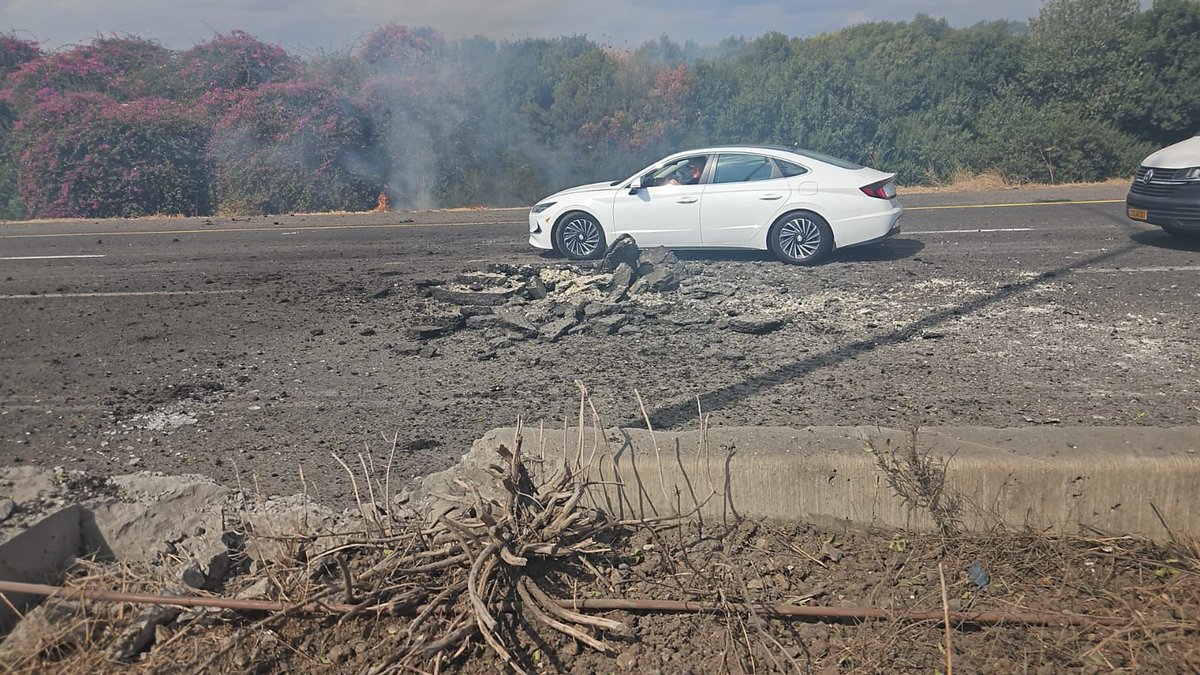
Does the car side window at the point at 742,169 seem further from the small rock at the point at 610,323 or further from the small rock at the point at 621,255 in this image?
the small rock at the point at 610,323

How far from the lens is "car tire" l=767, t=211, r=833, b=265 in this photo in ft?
34.5

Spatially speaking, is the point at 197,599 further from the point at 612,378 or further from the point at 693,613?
the point at 612,378

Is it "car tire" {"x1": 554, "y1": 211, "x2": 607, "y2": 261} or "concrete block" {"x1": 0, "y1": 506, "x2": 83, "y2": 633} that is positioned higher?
"car tire" {"x1": 554, "y1": 211, "x2": 607, "y2": 261}

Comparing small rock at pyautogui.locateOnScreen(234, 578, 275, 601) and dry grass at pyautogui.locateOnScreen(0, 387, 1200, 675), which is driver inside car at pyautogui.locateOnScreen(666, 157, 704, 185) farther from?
small rock at pyautogui.locateOnScreen(234, 578, 275, 601)

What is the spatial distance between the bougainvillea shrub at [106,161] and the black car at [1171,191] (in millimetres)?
20963

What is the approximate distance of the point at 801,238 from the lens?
10.6 m

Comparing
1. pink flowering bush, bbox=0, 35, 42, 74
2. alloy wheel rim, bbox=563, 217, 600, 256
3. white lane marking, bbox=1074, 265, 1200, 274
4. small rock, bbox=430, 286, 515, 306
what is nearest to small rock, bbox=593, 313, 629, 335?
small rock, bbox=430, 286, 515, 306

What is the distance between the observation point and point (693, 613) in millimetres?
3477

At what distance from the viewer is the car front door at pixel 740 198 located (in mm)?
10656

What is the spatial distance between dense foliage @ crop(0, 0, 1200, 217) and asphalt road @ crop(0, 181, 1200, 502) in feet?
37.3

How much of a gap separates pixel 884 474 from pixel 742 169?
7550mm

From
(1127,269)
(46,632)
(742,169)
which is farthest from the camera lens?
(742,169)

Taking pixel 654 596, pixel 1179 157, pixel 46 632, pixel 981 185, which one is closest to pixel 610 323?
pixel 654 596

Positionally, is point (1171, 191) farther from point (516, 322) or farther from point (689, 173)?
point (516, 322)
